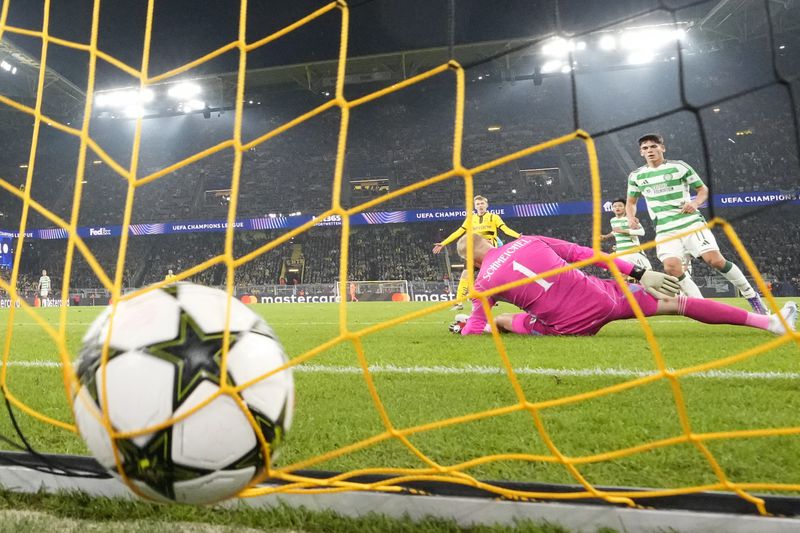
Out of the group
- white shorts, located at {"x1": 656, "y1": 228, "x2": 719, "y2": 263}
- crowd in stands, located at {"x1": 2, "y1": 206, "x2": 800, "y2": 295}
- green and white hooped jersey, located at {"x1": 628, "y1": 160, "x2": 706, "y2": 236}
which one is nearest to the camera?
white shorts, located at {"x1": 656, "y1": 228, "x2": 719, "y2": 263}

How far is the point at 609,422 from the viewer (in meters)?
1.87

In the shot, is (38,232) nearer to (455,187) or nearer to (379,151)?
(379,151)

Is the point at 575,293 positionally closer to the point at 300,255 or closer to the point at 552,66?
the point at 552,66

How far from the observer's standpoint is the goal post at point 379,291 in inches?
625

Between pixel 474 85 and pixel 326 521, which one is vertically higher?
pixel 474 85

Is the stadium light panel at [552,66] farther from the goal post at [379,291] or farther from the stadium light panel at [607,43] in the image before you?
the goal post at [379,291]

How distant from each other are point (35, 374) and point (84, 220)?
23.5 m

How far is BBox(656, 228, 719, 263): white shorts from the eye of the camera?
4.74m

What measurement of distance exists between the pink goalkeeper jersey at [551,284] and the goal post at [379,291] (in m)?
11.4

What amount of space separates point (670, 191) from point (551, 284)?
75.2 inches

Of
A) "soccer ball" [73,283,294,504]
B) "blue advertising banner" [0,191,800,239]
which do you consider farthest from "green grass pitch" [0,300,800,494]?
"blue advertising banner" [0,191,800,239]

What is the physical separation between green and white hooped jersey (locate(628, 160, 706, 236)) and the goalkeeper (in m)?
1.20

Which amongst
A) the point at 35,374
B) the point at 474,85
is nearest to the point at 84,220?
the point at 474,85

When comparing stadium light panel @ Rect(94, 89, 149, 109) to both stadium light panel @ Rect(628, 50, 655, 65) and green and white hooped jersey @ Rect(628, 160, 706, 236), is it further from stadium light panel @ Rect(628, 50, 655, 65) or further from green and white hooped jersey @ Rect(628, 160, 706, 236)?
green and white hooped jersey @ Rect(628, 160, 706, 236)
